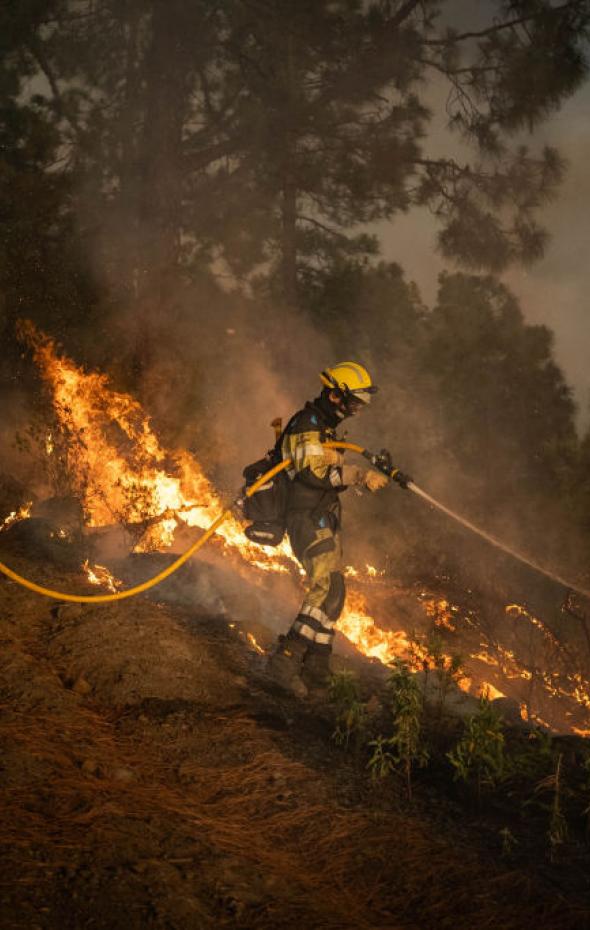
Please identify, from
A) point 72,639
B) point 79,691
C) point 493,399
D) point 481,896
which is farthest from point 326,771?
point 493,399

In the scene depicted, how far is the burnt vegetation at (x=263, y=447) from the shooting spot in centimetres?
302

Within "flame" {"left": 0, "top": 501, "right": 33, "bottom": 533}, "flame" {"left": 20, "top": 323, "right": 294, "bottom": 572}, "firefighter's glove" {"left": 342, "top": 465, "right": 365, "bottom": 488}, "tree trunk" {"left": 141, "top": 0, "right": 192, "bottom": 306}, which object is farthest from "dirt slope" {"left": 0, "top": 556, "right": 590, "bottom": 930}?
"tree trunk" {"left": 141, "top": 0, "right": 192, "bottom": 306}

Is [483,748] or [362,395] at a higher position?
[362,395]

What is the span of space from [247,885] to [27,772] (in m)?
1.10

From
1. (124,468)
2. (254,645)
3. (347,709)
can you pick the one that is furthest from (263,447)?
(347,709)

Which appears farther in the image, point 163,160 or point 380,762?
point 163,160

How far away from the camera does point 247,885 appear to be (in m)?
2.76

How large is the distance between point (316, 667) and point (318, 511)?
1.11m

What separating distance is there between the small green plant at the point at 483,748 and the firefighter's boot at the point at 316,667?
1811 mm

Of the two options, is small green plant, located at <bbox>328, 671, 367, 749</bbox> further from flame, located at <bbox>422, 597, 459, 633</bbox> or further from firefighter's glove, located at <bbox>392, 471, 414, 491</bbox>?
flame, located at <bbox>422, 597, 459, 633</bbox>

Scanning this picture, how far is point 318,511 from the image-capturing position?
19.5ft

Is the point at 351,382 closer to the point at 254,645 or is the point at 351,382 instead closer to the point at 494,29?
the point at 254,645

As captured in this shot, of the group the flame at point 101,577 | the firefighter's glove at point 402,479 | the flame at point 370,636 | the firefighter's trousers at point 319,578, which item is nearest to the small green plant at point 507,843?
the firefighter's trousers at point 319,578

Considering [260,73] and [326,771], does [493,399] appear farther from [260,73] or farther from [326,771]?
[326,771]
